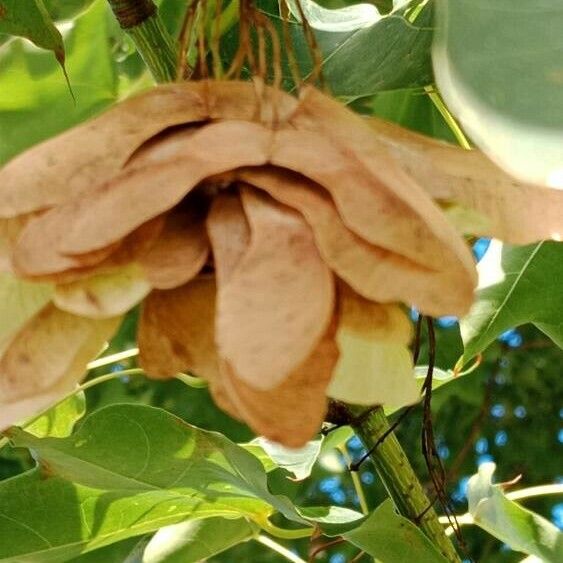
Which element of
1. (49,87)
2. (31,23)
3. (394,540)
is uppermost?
(31,23)

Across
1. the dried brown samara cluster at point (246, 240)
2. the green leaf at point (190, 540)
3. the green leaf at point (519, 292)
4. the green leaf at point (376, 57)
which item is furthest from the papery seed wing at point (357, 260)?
the green leaf at point (190, 540)

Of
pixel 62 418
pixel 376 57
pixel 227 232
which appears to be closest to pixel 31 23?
pixel 376 57

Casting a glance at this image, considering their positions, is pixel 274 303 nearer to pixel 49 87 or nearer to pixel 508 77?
pixel 508 77

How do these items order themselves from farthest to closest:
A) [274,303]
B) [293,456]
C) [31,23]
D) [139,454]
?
[293,456] < [139,454] < [31,23] < [274,303]

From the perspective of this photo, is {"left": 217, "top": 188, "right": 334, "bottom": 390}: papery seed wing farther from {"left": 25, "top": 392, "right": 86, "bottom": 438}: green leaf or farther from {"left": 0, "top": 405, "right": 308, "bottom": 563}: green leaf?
{"left": 25, "top": 392, "right": 86, "bottom": 438}: green leaf

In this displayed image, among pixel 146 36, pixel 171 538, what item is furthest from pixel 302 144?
pixel 171 538

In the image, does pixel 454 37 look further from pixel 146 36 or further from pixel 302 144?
pixel 146 36
